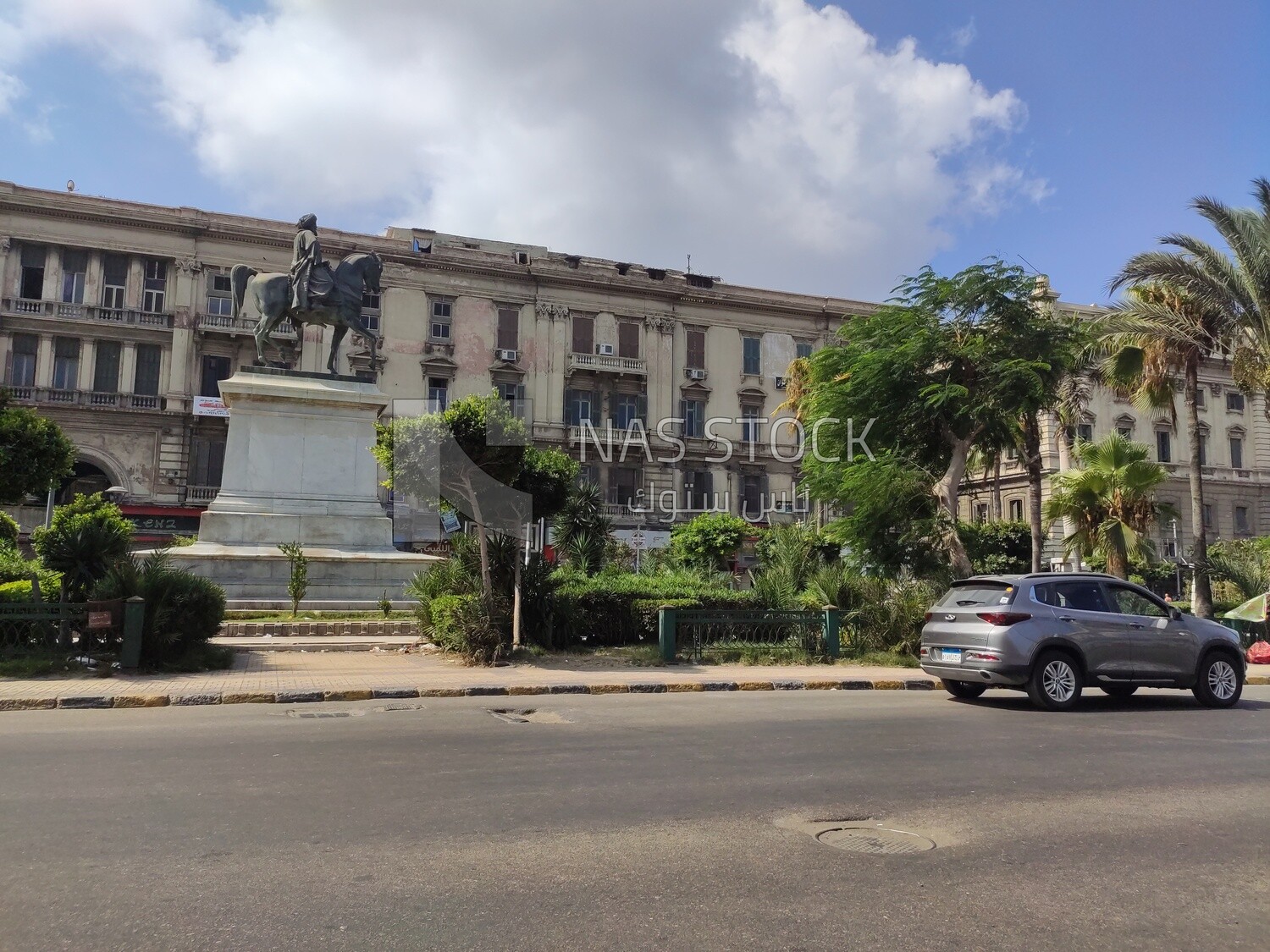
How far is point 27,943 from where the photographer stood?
3.65 m

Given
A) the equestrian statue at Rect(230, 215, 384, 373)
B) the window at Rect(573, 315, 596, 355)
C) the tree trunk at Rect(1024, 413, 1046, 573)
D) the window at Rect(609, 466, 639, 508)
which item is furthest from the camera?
the window at Rect(573, 315, 596, 355)

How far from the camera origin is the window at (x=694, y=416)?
2083 inches

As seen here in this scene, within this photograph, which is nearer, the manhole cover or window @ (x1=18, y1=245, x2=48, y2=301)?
the manhole cover

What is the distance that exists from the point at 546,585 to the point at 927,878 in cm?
1261

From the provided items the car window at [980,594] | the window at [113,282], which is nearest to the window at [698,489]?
the window at [113,282]

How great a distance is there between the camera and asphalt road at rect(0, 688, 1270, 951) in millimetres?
3949

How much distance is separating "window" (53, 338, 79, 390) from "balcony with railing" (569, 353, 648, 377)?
75.8 ft

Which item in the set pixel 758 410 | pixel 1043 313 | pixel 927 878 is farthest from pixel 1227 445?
pixel 927 878

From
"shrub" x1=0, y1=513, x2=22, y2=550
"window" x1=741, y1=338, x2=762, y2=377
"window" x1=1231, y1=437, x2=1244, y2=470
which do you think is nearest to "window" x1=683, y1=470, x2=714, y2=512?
"window" x1=741, y1=338, x2=762, y2=377

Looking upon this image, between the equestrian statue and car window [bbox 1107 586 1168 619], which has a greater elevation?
the equestrian statue

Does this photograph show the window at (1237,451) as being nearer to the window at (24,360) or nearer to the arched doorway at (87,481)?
the arched doorway at (87,481)

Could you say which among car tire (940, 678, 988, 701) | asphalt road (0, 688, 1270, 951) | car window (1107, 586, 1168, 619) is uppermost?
car window (1107, 586, 1168, 619)

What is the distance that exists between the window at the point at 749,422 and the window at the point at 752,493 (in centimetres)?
205

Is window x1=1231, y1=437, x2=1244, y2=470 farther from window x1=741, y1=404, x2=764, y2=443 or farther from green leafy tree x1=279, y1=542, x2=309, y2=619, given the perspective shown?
green leafy tree x1=279, y1=542, x2=309, y2=619
